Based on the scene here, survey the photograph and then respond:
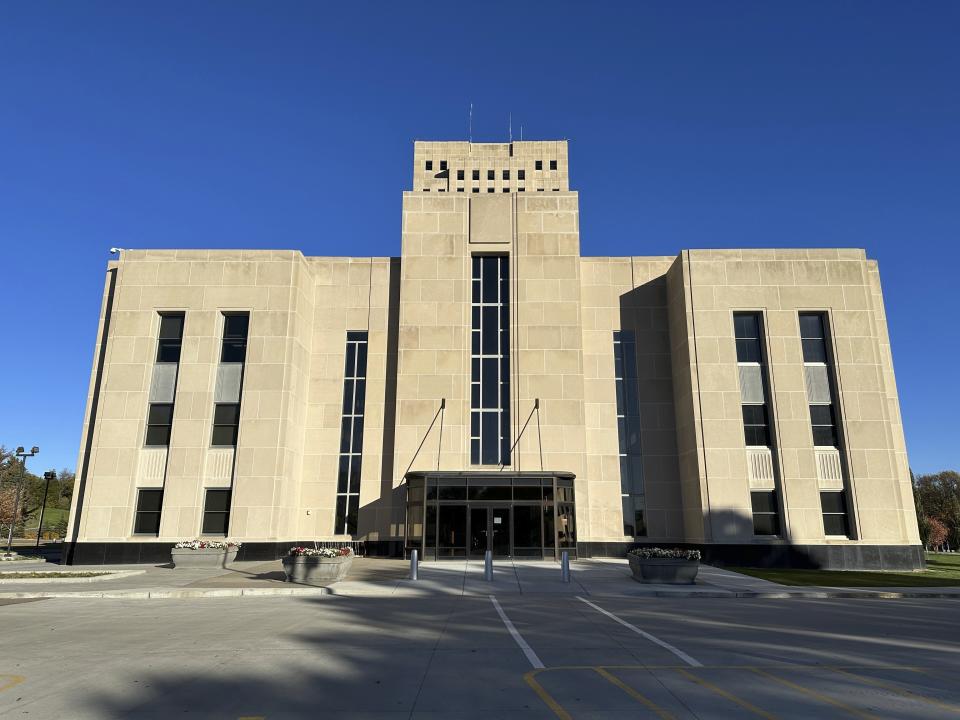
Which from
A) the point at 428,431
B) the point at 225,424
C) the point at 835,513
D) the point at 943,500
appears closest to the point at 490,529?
the point at 428,431

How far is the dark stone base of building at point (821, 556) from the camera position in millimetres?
30641

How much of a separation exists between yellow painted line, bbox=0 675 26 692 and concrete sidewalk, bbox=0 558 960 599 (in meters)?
10.9

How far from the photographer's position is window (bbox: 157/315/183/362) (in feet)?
112

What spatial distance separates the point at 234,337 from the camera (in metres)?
34.6

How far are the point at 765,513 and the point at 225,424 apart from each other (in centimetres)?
2925

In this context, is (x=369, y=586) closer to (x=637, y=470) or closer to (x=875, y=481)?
(x=637, y=470)

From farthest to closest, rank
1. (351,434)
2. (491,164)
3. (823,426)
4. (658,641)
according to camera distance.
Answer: (491,164) → (351,434) → (823,426) → (658,641)

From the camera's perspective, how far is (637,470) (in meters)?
35.5

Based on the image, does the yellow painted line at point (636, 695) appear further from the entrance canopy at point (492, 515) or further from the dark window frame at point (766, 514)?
the dark window frame at point (766, 514)

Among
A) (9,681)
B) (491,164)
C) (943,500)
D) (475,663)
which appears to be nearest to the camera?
(9,681)

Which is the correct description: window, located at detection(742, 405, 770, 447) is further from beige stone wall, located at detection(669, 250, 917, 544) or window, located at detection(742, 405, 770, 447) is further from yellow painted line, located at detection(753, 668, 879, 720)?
yellow painted line, located at detection(753, 668, 879, 720)

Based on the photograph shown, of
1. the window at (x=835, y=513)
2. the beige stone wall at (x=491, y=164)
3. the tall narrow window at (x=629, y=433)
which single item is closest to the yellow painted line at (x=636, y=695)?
the tall narrow window at (x=629, y=433)

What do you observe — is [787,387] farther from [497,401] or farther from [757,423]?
[497,401]

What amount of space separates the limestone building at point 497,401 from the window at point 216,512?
15cm
